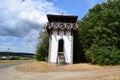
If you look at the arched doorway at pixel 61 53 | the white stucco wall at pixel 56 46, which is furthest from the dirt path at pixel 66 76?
the white stucco wall at pixel 56 46

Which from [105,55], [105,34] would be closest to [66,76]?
[105,55]

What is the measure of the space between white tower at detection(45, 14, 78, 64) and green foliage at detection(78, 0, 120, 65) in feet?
11.5

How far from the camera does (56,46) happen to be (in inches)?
1738

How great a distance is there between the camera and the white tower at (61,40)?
43656 millimetres

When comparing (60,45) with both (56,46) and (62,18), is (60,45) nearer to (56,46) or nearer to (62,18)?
(56,46)

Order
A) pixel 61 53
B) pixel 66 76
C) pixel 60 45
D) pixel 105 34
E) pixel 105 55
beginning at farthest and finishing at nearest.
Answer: pixel 60 45 < pixel 61 53 < pixel 105 34 < pixel 105 55 < pixel 66 76

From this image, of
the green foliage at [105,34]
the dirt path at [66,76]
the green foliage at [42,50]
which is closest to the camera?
the dirt path at [66,76]

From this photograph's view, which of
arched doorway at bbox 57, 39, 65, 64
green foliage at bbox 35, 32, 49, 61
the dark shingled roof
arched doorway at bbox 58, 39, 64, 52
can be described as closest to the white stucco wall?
arched doorway at bbox 57, 39, 65, 64

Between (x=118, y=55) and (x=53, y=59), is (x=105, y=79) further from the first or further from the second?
(x=53, y=59)

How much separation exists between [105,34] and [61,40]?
819 cm

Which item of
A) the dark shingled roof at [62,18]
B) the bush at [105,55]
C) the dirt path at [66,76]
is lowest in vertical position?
the dirt path at [66,76]

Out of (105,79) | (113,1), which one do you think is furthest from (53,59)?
(105,79)

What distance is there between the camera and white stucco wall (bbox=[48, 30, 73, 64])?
43625mm

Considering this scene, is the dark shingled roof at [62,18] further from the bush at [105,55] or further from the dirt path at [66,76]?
the dirt path at [66,76]
